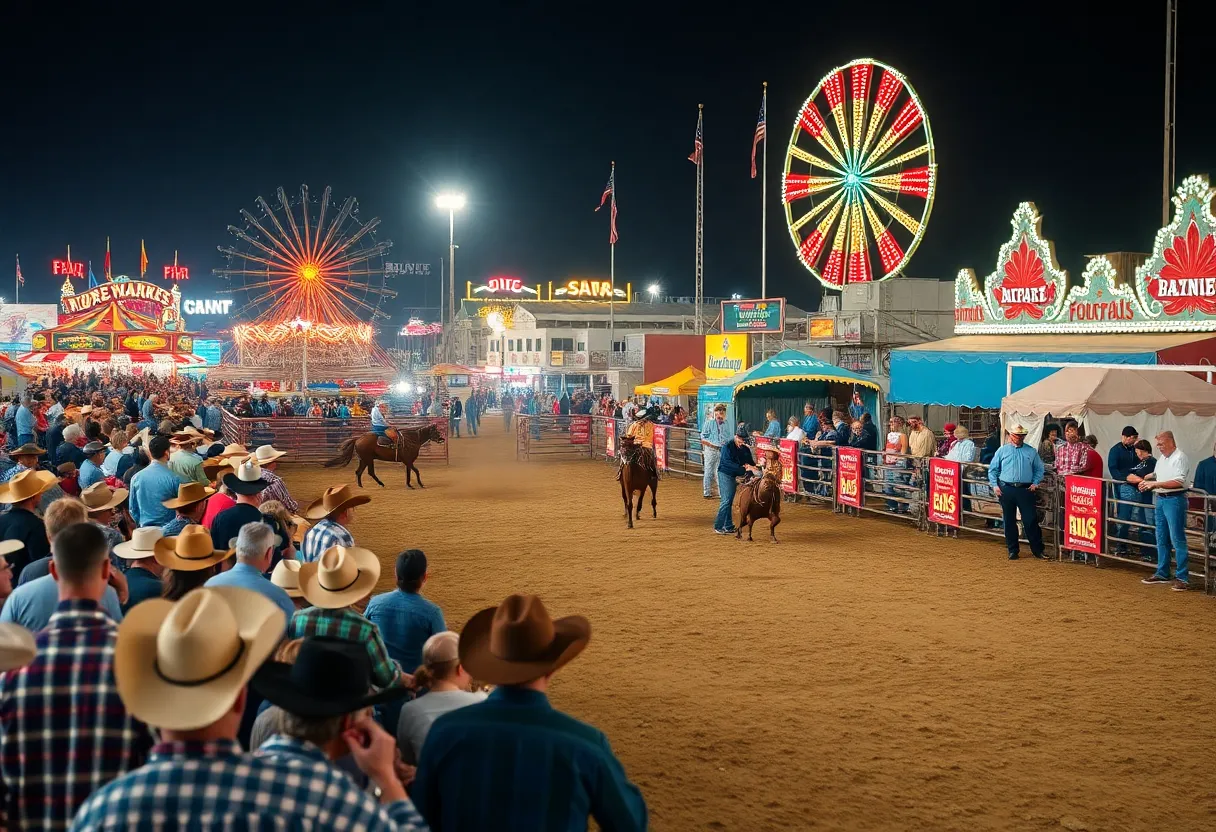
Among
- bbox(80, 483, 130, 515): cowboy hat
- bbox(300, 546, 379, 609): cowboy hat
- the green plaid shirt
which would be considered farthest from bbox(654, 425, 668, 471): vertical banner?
the green plaid shirt

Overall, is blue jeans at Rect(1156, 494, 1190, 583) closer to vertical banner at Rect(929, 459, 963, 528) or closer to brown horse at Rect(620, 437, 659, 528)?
vertical banner at Rect(929, 459, 963, 528)

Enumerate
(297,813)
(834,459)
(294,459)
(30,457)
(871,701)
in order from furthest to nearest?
(294,459)
(834,459)
(30,457)
(871,701)
(297,813)

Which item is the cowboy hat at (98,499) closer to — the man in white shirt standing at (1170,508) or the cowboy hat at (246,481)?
the cowboy hat at (246,481)

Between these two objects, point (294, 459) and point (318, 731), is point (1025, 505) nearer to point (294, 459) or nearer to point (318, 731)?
point (318, 731)

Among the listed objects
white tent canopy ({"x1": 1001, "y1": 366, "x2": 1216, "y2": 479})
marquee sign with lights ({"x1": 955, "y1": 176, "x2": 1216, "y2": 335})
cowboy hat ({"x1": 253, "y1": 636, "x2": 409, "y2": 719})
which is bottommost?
cowboy hat ({"x1": 253, "y1": 636, "x2": 409, "y2": 719})

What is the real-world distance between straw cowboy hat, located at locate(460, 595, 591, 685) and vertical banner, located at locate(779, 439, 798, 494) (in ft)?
54.8

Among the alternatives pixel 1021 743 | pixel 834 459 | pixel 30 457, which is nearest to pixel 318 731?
pixel 1021 743

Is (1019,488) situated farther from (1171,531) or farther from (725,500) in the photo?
(725,500)

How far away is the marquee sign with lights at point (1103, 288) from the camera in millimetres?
19000

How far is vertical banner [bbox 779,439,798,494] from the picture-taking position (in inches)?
782

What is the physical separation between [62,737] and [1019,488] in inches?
506

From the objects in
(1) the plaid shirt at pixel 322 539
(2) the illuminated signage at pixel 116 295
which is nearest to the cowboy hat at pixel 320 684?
(1) the plaid shirt at pixel 322 539

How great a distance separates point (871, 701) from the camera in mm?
7980

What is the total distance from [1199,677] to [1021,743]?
2.56 m
